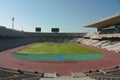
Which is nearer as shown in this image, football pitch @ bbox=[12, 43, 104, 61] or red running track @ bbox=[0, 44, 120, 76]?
red running track @ bbox=[0, 44, 120, 76]

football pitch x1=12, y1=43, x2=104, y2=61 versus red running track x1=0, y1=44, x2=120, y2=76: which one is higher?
football pitch x1=12, y1=43, x2=104, y2=61

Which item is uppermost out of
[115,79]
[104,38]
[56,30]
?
[56,30]

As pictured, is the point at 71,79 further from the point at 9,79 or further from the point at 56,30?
the point at 56,30

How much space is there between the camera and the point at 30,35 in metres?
131

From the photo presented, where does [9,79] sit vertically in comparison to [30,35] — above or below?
below

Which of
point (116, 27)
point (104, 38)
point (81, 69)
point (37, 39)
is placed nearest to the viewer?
point (81, 69)

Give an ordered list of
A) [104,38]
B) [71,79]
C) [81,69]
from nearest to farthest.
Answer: [71,79]
[81,69]
[104,38]

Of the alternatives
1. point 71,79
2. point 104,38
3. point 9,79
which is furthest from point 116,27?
point 9,79

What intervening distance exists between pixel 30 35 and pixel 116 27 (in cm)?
7036

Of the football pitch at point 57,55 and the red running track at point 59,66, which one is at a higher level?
the football pitch at point 57,55

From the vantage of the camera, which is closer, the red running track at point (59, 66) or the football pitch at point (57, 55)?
the red running track at point (59, 66)

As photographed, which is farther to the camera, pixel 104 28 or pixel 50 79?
pixel 104 28

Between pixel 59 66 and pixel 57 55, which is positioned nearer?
pixel 59 66

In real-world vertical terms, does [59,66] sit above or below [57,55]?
below
